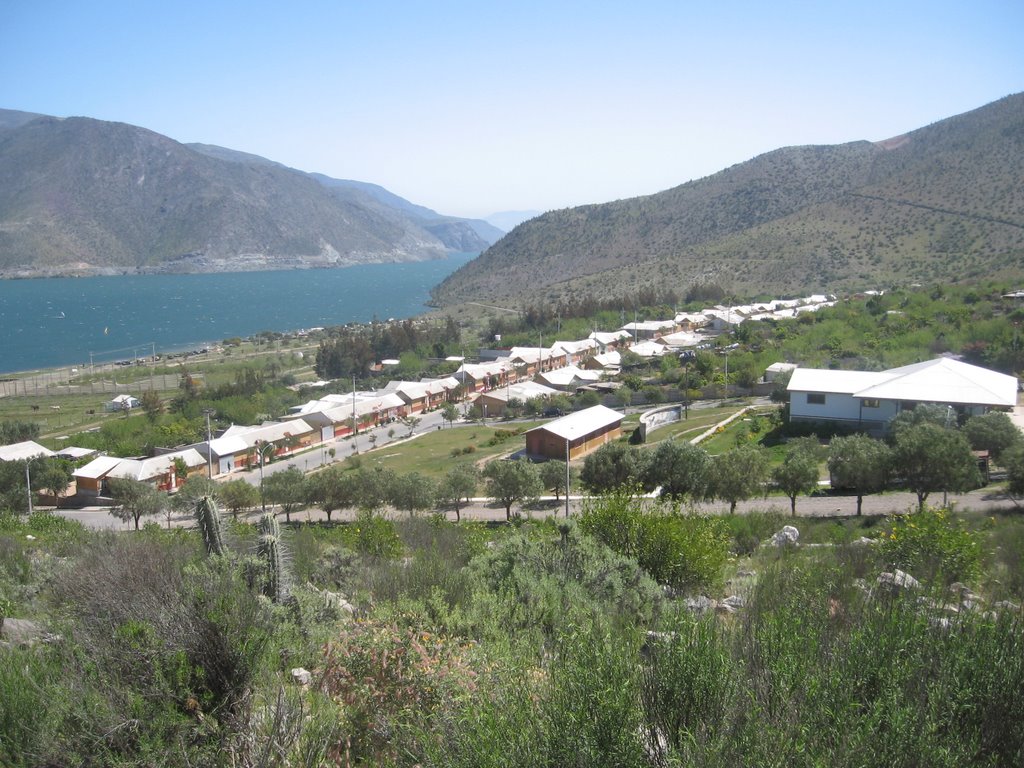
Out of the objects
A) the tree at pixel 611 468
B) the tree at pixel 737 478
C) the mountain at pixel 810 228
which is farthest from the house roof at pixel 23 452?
the mountain at pixel 810 228

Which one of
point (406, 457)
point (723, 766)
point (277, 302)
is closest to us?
point (723, 766)

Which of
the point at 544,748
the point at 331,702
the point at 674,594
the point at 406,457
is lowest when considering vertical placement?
the point at 406,457

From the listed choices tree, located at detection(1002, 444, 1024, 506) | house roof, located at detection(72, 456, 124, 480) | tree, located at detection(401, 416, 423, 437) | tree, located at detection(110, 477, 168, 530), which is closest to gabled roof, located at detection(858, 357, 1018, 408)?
tree, located at detection(1002, 444, 1024, 506)

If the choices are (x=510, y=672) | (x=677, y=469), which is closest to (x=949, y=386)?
(x=677, y=469)

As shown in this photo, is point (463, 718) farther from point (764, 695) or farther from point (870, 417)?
point (870, 417)

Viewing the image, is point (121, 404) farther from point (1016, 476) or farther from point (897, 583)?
point (897, 583)

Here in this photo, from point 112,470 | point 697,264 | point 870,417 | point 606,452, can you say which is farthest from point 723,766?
point 697,264

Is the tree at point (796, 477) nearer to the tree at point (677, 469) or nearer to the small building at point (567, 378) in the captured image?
the tree at point (677, 469)
